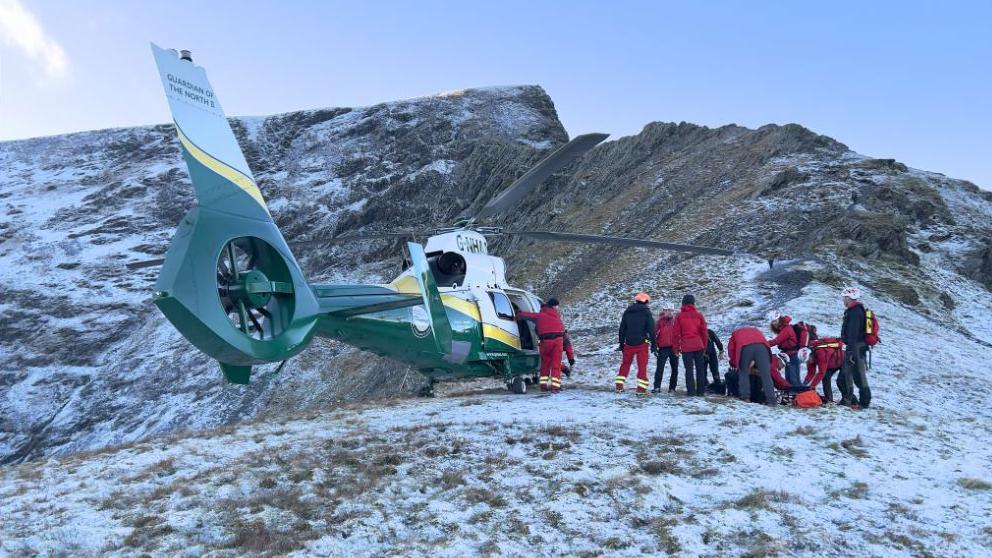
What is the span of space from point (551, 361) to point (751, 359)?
3342 mm

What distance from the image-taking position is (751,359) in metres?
10.6

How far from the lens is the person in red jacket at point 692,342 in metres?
11.1

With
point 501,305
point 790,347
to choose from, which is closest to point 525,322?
point 501,305

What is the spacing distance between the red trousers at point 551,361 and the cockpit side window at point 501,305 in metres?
0.99

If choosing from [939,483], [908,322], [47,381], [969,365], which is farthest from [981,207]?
[47,381]

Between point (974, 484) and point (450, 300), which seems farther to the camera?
point (450, 300)

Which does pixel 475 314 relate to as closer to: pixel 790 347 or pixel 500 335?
pixel 500 335

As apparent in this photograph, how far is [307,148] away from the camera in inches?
2068

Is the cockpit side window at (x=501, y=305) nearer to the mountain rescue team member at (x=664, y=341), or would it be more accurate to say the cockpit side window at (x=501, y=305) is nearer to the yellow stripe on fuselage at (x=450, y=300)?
the yellow stripe on fuselage at (x=450, y=300)

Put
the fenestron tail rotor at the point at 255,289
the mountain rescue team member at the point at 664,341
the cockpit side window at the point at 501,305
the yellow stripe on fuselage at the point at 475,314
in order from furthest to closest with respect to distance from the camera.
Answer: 1. the cockpit side window at the point at 501,305
2. the yellow stripe on fuselage at the point at 475,314
3. the mountain rescue team member at the point at 664,341
4. the fenestron tail rotor at the point at 255,289

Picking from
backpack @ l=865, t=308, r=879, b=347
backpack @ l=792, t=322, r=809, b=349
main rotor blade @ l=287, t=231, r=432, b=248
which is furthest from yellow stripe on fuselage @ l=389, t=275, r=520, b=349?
backpack @ l=865, t=308, r=879, b=347

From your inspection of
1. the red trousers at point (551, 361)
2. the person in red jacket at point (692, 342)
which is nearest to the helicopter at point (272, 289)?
the red trousers at point (551, 361)

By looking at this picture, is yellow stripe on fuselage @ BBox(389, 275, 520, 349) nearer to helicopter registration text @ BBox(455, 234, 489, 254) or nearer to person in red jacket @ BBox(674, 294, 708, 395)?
helicopter registration text @ BBox(455, 234, 489, 254)

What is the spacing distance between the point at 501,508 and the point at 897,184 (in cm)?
2636
